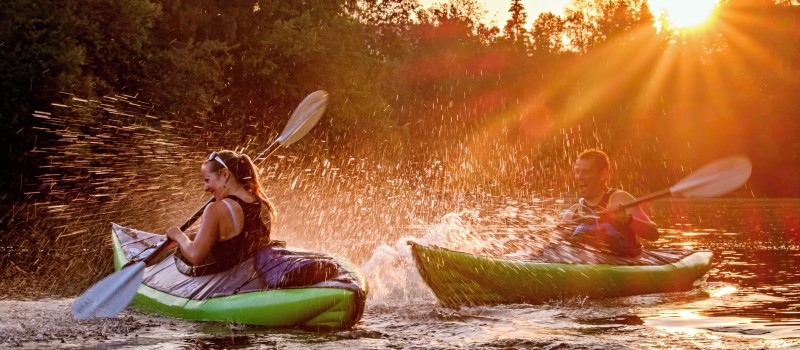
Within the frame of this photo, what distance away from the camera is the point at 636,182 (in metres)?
39.5

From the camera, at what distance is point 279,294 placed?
19.9 feet

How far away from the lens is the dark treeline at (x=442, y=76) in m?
19.8

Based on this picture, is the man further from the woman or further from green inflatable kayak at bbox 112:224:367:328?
the woman

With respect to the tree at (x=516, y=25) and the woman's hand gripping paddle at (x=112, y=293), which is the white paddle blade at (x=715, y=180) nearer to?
the woman's hand gripping paddle at (x=112, y=293)

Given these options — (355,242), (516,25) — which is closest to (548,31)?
(516,25)

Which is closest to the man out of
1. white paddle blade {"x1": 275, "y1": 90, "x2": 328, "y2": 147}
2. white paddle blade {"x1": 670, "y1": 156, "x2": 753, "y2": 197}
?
white paddle blade {"x1": 670, "y1": 156, "x2": 753, "y2": 197}

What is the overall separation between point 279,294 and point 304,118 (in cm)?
326

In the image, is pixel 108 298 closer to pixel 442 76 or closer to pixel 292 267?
pixel 292 267

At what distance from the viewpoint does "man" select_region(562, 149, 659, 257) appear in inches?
321

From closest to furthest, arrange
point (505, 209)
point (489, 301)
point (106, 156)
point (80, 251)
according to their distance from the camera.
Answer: point (489, 301) < point (80, 251) < point (106, 156) < point (505, 209)

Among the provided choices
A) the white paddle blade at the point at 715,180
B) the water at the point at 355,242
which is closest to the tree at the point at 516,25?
the water at the point at 355,242

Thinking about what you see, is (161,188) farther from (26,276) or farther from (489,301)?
(489,301)

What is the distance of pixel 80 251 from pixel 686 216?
15041 mm

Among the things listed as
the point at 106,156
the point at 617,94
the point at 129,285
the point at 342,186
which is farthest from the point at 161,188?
the point at 617,94
